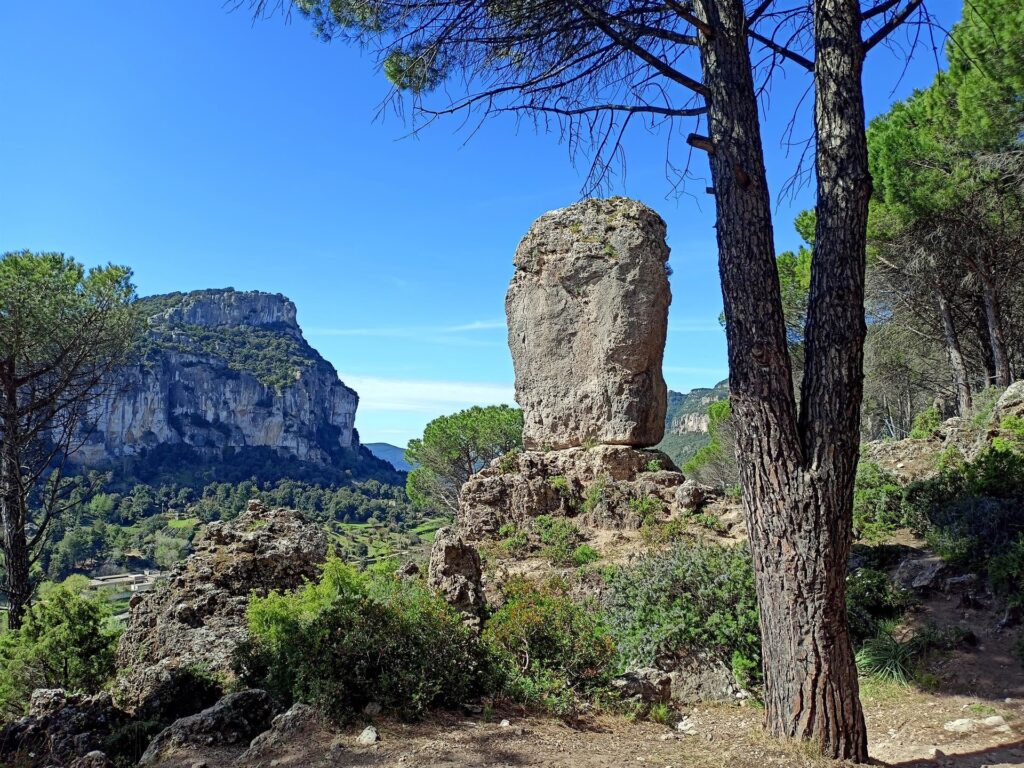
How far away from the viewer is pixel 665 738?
3.87m

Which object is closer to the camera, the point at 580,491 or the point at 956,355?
the point at 580,491

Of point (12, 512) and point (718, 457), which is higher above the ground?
point (718, 457)

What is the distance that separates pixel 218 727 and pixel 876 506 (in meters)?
7.74

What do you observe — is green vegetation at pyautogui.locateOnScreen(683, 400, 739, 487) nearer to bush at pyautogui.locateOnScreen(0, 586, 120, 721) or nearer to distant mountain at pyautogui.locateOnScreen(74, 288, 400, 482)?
bush at pyautogui.locateOnScreen(0, 586, 120, 721)

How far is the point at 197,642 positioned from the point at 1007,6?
13.5 m

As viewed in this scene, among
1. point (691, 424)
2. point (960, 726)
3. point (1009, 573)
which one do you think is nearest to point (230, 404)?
point (691, 424)

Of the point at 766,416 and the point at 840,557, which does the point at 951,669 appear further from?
the point at 766,416

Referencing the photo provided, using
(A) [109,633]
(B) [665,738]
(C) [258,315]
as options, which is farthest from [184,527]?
(C) [258,315]

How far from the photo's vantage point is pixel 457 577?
5.52 m

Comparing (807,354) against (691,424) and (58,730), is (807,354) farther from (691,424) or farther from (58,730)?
(691,424)

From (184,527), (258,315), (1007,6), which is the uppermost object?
(258,315)

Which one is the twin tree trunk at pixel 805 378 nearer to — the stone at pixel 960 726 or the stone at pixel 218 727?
the stone at pixel 960 726

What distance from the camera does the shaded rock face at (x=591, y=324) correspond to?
10.2m

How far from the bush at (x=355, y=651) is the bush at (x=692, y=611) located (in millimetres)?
1849
